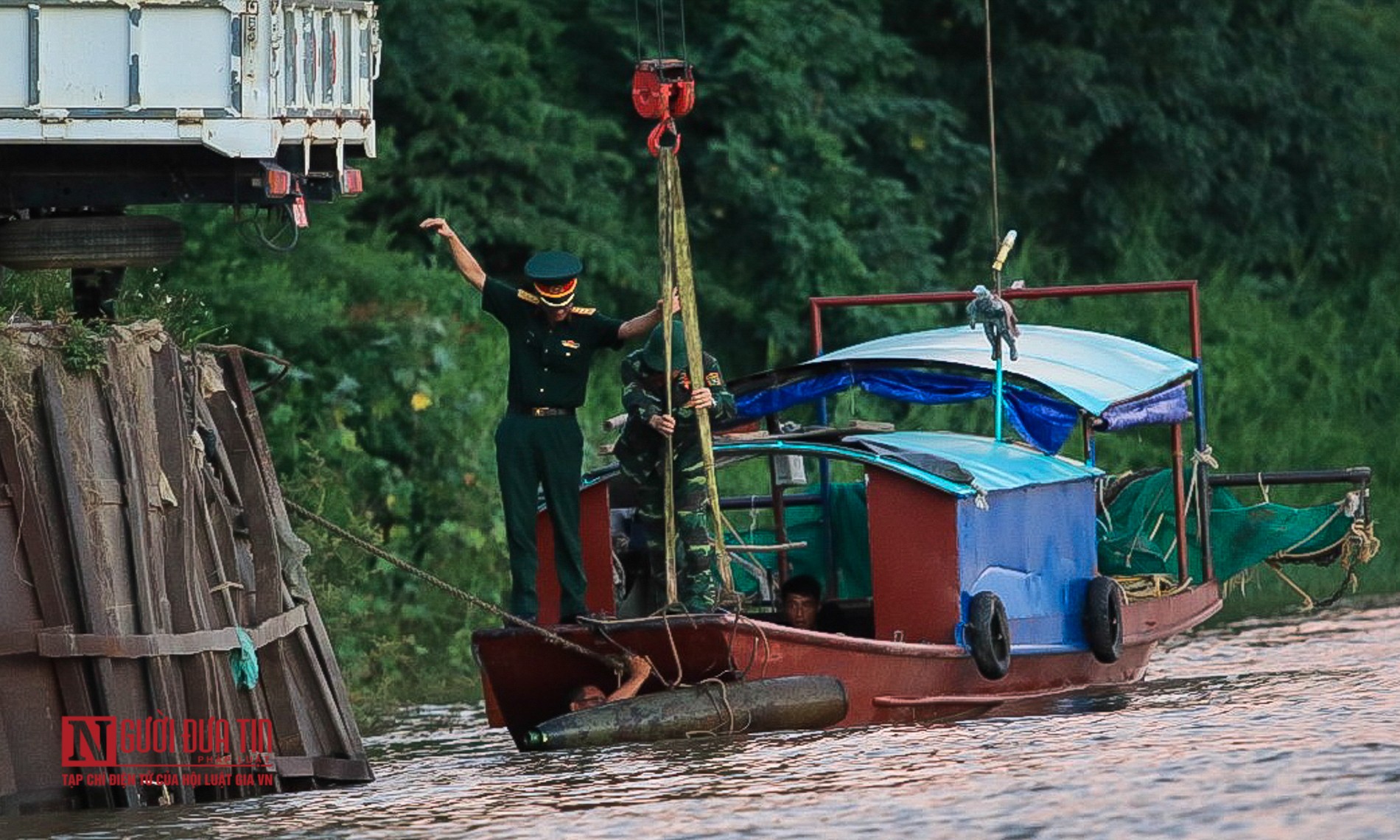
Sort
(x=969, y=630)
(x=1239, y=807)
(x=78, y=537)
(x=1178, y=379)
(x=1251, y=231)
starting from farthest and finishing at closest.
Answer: (x=1251, y=231), (x=1178, y=379), (x=969, y=630), (x=78, y=537), (x=1239, y=807)

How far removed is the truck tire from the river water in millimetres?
2881

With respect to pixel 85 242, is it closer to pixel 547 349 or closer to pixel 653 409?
pixel 547 349

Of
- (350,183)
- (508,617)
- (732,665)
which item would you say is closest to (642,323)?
(508,617)

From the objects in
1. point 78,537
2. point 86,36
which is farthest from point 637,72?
point 78,537

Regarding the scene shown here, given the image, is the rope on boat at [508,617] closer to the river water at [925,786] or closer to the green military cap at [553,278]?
the river water at [925,786]

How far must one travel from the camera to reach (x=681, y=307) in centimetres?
1329

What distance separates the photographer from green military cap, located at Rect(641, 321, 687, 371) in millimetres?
13594

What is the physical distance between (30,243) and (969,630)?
5.31 metres

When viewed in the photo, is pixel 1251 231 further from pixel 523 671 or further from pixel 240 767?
pixel 240 767

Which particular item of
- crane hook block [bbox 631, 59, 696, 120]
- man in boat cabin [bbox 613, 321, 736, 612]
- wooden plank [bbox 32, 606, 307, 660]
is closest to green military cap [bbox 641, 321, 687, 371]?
man in boat cabin [bbox 613, 321, 736, 612]

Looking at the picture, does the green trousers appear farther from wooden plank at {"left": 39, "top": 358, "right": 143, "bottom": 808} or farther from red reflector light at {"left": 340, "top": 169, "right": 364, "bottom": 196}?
wooden plank at {"left": 39, "top": 358, "right": 143, "bottom": 808}

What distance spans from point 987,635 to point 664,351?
7.96ft

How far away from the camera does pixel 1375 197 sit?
105 feet

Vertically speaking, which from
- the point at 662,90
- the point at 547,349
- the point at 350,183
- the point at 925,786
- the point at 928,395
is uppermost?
the point at 662,90
